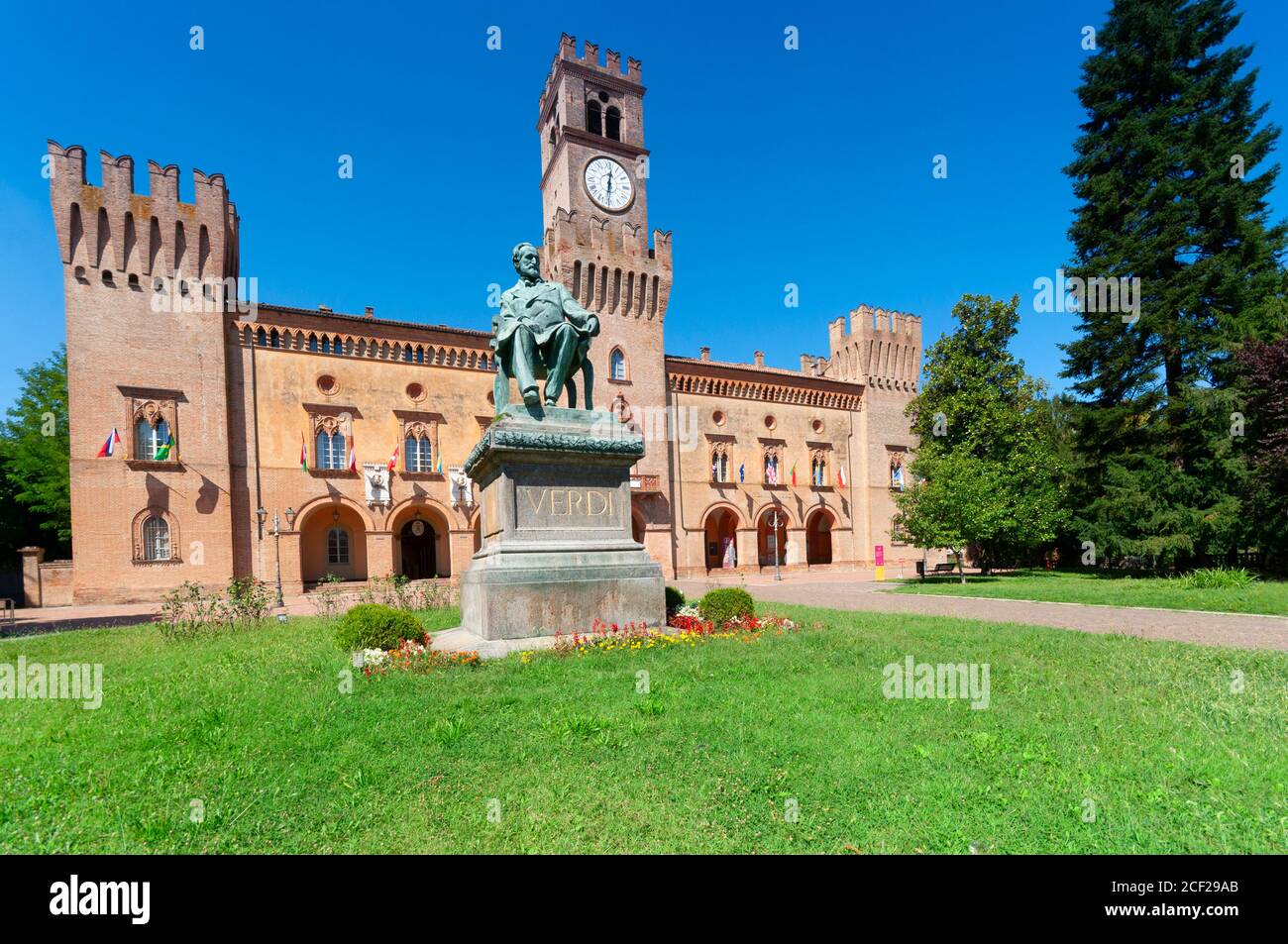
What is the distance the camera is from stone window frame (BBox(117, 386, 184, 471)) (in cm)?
2402

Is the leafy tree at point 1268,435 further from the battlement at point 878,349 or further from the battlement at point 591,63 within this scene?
the battlement at point 591,63

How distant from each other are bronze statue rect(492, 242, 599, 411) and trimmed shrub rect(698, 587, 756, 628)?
3.79 meters

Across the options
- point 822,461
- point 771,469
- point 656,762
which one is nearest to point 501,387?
point 656,762

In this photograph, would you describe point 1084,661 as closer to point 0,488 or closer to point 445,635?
point 445,635

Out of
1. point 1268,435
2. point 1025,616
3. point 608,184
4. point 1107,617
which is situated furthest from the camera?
point 608,184

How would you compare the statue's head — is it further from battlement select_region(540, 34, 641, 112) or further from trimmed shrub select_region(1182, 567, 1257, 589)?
battlement select_region(540, 34, 641, 112)

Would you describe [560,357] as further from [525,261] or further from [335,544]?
[335,544]

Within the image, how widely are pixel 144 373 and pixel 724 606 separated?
90.3 ft

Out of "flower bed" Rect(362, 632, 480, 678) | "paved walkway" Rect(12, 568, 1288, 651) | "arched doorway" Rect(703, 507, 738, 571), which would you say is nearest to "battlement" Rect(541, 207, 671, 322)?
"arched doorway" Rect(703, 507, 738, 571)

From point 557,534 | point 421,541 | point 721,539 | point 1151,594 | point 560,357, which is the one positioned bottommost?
point 721,539

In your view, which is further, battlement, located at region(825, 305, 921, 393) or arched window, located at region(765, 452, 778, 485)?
battlement, located at region(825, 305, 921, 393)

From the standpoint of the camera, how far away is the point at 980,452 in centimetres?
2903

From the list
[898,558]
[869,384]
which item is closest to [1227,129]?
[869,384]

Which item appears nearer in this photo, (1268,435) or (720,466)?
(1268,435)
